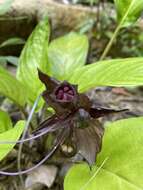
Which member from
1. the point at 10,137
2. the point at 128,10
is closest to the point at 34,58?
the point at 128,10

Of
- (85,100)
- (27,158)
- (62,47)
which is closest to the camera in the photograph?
(85,100)

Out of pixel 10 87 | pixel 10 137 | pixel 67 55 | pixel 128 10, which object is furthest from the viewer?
pixel 67 55

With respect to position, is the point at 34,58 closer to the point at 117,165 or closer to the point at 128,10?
the point at 128,10

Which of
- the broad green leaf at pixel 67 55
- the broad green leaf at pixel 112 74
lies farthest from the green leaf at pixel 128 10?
the broad green leaf at pixel 112 74

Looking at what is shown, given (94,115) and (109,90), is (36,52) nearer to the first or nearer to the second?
(94,115)

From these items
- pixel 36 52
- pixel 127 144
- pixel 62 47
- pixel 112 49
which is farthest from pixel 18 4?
pixel 127 144

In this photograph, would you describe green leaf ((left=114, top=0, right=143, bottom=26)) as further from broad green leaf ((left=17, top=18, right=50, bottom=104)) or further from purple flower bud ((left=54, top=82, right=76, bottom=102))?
purple flower bud ((left=54, top=82, right=76, bottom=102))
